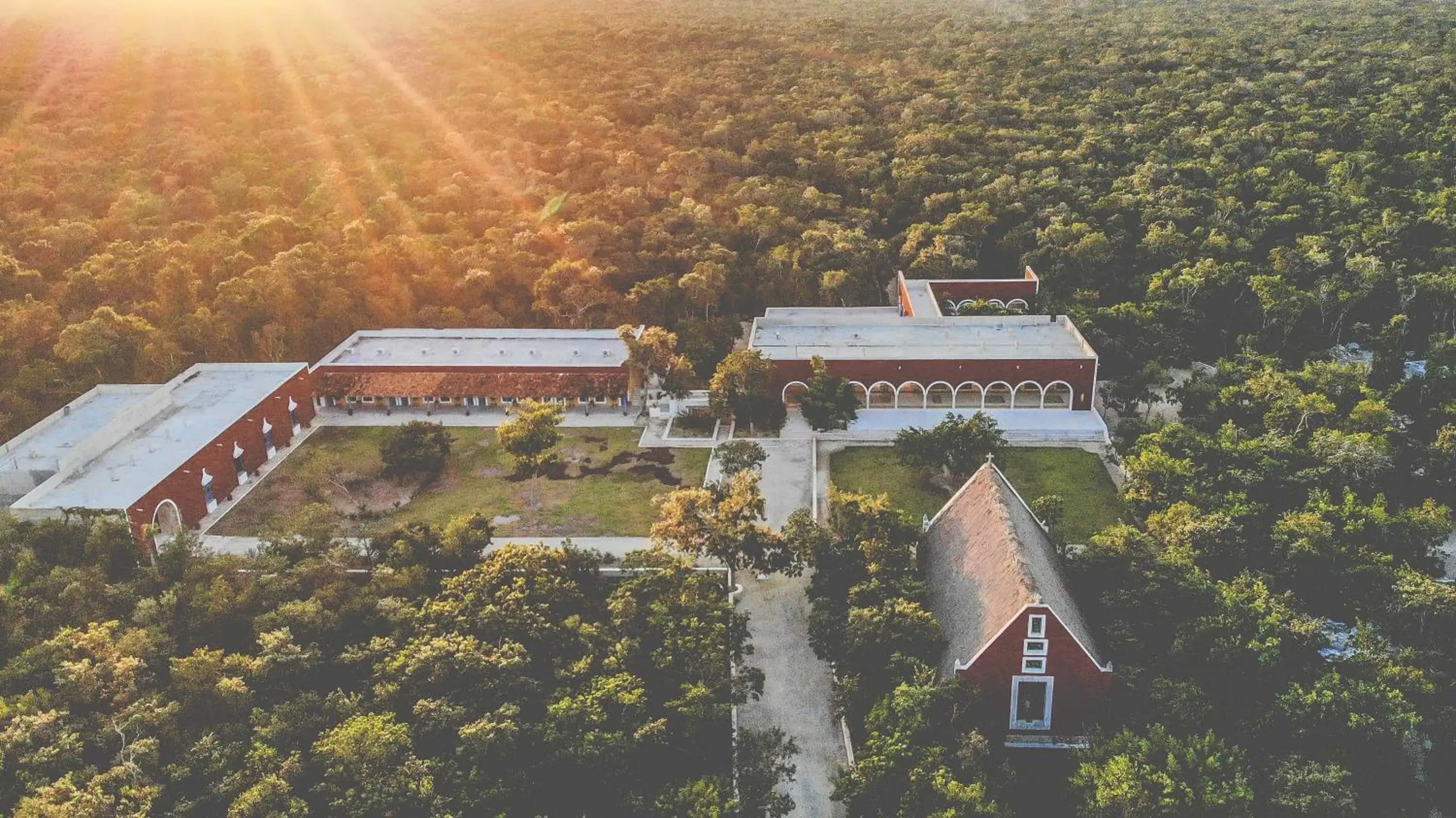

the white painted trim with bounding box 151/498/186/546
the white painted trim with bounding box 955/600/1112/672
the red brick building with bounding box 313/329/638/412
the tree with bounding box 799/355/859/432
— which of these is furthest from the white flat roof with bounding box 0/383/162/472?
the white painted trim with bounding box 955/600/1112/672

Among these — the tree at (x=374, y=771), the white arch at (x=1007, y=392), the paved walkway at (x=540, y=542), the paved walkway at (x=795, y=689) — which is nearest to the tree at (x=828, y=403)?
the white arch at (x=1007, y=392)

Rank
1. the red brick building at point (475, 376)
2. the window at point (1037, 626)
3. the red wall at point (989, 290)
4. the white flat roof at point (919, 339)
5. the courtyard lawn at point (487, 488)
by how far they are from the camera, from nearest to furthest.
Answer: the window at point (1037, 626) < the courtyard lawn at point (487, 488) < the white flat roof at point (919, 339) < the red brick building at point (475, 376) < the red wall at point (989, 290)

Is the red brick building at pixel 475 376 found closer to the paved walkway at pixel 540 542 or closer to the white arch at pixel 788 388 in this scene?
the white arch at pixel 788 388

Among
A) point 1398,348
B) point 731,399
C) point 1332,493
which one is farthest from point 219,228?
point 1398,348

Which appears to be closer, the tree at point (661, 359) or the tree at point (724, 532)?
the tree at point (724, 532)

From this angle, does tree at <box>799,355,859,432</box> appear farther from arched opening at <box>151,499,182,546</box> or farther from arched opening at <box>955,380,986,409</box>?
arched opening at <box>151,499,182,546</box>

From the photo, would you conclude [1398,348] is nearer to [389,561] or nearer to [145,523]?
[389,561]

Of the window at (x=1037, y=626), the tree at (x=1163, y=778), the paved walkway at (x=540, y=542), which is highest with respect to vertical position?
the window at (x=1037, y=626)
